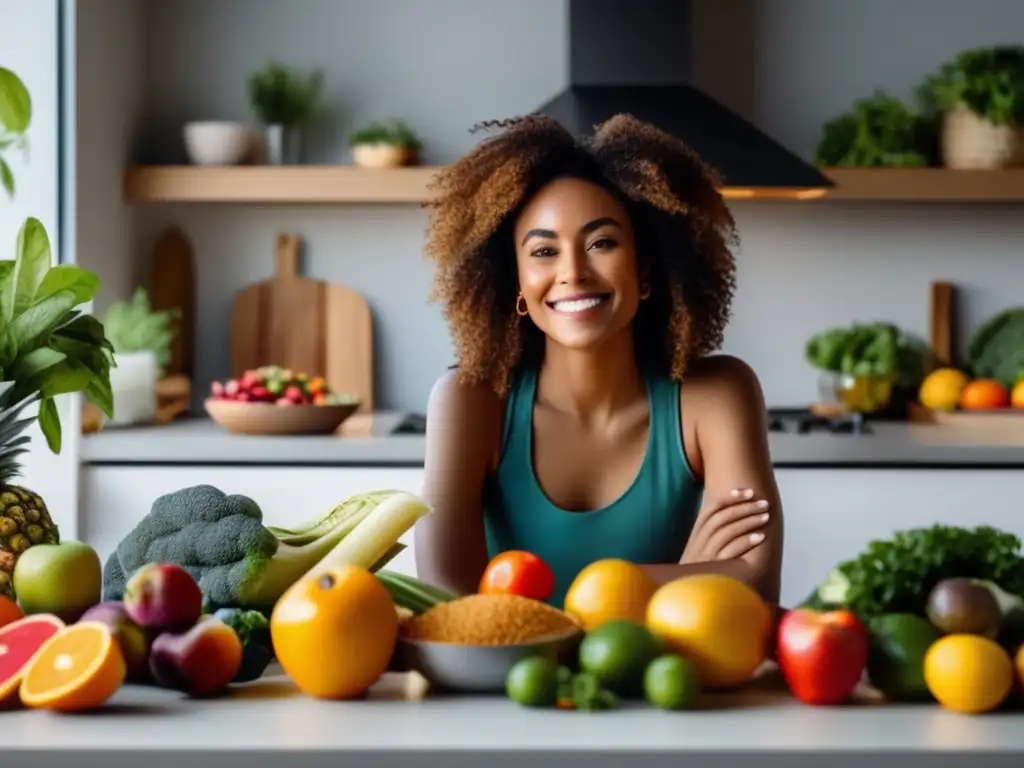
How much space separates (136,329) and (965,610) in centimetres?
269

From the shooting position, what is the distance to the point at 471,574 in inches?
68.8

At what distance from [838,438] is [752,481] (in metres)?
1.45

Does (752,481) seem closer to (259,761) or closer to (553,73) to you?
(259,761)

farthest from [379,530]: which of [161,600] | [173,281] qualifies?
[173,281]

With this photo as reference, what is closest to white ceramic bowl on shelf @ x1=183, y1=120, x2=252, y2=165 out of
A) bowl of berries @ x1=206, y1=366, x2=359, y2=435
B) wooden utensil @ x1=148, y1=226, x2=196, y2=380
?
wooden utensil @ x1=148, y1=226, x2=196, y2=380

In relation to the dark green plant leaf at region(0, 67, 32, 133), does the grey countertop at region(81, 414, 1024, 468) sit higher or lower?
lower

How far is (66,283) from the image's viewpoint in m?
1.45

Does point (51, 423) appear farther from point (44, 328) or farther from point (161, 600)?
point (161, 600)

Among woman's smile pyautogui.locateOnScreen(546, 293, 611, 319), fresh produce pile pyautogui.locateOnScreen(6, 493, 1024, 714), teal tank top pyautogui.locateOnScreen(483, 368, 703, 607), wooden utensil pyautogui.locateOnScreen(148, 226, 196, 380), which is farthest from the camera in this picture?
wooden utensil pyautogui.locateOnScreen(148, 226, 196, 380)

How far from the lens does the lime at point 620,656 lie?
42.1 inches

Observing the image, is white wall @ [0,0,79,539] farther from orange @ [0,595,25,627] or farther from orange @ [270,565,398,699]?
orange @ [270,565,398,699]

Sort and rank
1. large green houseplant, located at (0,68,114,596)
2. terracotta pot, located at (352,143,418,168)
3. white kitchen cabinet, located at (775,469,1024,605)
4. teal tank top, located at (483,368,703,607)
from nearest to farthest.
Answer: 1. large green houseplant, located at (0,68,114,596)
2. teal tank top, located at (483,368,703,607)
3. white kitchen cabinet, located at (775,469,1024,605)
4. terracotta pot, located at (352,143,418,168)

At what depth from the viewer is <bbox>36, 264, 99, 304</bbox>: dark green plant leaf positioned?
1.44 m

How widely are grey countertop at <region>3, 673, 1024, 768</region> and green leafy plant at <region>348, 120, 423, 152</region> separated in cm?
268
